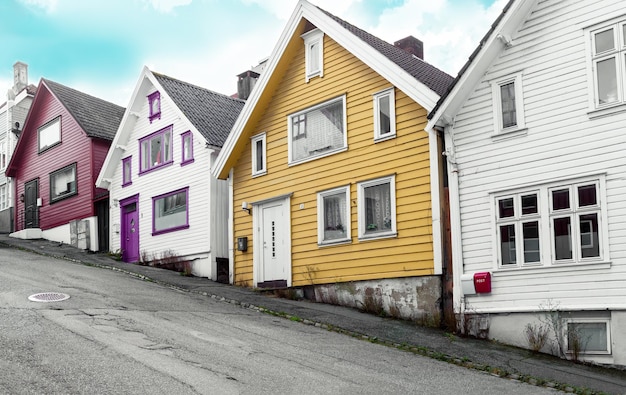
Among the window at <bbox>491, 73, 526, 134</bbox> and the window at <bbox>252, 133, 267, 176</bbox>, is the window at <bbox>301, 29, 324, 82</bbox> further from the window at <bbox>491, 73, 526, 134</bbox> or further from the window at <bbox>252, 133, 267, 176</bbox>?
the window at <bbox>491, 73, 526, 134</bbox>

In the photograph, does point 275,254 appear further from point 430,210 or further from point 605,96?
point 605,96

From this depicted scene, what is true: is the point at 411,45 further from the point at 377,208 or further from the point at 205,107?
the point at 377,208

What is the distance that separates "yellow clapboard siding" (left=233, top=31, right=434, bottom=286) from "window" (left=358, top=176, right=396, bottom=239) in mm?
163

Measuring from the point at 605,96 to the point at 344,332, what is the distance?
6.81 m

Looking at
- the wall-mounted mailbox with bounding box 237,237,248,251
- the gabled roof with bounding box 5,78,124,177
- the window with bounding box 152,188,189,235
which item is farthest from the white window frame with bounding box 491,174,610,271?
the gabled roof with bounding box 5,78,124,177

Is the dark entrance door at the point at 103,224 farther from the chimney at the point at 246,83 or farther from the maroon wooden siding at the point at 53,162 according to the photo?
the chimney at the point at 246,83

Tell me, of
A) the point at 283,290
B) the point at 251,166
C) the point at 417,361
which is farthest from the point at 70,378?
the point at 251,166

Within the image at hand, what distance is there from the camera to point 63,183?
32.1 metres

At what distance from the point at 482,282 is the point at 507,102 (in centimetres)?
380

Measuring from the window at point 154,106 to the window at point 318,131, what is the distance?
8.14 meters

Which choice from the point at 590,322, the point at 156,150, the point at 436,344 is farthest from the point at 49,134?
the point at 590,322

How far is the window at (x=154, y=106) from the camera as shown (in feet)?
87.0

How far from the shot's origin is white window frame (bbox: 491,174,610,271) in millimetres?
13320

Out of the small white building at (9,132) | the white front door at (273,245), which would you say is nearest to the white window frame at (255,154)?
the white front door at (273,245)
